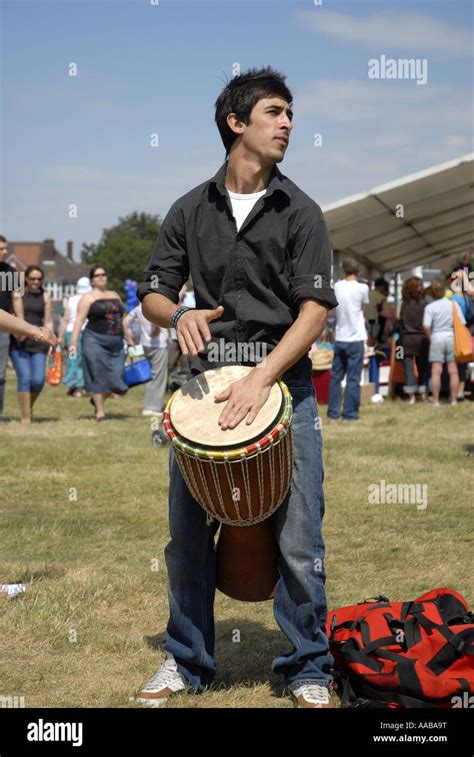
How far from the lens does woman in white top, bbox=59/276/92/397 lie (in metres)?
17.0

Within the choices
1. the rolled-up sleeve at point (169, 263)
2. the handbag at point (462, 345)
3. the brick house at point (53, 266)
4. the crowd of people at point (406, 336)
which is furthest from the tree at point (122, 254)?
the rolled-up sleeve at point (169, 263)

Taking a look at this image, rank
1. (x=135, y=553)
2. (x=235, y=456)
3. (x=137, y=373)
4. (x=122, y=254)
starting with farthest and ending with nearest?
(x=122, y=254)
(x=137, y=373)
(x=135, y=553)
(x=235, y=456)

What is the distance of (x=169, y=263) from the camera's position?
4.24 m

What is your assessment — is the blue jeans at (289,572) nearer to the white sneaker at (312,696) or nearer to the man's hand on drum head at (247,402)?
the white sneaker at (312,696)

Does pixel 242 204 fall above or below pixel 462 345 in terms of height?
above

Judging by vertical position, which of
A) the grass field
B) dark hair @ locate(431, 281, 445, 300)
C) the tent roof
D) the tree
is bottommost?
the grass field

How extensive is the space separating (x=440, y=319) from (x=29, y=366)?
6109mm

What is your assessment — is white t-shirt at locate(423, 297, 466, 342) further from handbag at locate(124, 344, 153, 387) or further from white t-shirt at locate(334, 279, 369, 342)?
handbag at locate(124, 344, 153, 387)

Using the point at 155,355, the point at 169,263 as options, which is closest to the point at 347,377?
the point at 155,355

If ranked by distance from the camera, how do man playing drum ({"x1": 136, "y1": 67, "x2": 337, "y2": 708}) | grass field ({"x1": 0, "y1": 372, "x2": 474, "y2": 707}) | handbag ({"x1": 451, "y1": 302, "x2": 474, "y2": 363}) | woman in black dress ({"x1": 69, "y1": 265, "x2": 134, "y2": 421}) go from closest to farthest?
1. man playing drum ({"x1": 136, "y1": 67, "x2": 337, "y2": 708})
2. grass field ({"x1": 0, "y1": 372, "x2": 474, "y2": 707})
3. handbag ({"x1": 451, "y1": 302, "x2": 474, "y2": 363})
4. woman in black dress ({"x1": 69, "y1": 265, "x2": 134, "y2": 421})

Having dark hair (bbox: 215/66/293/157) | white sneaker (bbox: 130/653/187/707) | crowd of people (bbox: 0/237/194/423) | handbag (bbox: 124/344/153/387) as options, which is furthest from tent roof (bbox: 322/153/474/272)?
white sneaker (bbox: 130/653/187/707)

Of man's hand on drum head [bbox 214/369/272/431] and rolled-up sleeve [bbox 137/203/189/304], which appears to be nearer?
man's hand on drum head [bbox 214/369/272/431]

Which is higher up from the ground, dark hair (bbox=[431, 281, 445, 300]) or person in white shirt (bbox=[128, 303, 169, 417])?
dark hair (bbox=[431, 281, 445, 300])

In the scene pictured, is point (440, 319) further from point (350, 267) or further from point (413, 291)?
point (350, 267)
